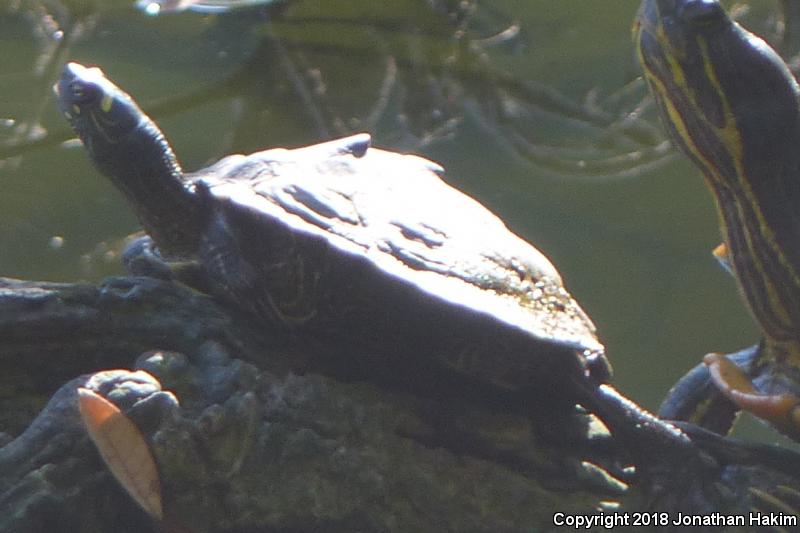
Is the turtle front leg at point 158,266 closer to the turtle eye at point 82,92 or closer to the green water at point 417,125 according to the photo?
the turtle eye at point 82,92

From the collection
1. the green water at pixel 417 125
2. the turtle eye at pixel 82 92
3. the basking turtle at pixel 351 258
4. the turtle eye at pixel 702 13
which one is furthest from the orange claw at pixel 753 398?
the green water at pixel 417 125

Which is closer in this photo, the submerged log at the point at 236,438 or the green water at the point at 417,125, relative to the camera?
Result: the submerged log at the point at 236,438

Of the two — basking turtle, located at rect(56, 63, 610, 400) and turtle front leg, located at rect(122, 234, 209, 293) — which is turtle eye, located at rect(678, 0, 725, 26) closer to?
basking turtle, located at rect(56, 63, 610, 400)

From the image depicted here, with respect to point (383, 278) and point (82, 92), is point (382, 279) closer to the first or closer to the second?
point (383, 278)

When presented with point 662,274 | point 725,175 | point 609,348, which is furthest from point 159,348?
point 662,274

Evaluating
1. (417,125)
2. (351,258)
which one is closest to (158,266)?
(351,258)

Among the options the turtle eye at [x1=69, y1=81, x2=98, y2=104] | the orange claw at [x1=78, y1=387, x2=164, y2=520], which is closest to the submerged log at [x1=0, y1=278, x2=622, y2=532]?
the orange claw at [x1=78, y1=387, x2=164, y2=520]
